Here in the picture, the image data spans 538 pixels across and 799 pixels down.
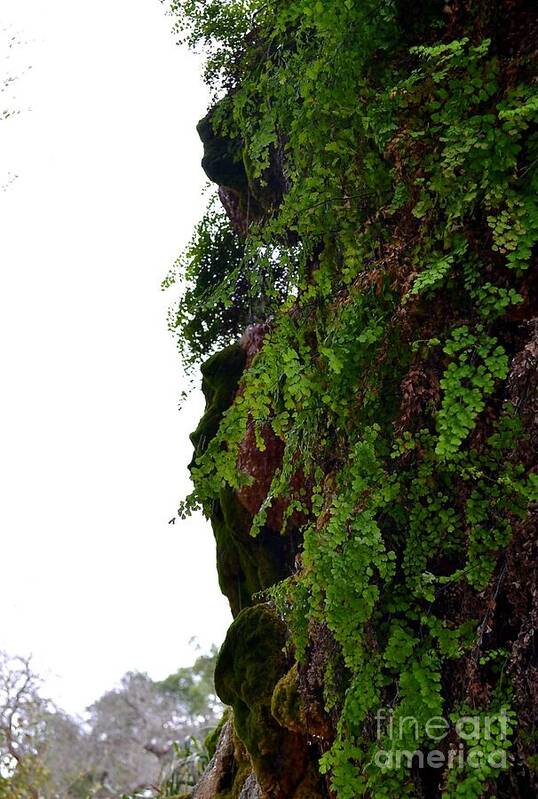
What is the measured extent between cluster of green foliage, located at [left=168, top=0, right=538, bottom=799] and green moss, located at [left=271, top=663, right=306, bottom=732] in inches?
19.0

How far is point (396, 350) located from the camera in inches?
115

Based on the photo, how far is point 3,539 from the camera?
24562mm

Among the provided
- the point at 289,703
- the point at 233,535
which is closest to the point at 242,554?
the point at 233,535

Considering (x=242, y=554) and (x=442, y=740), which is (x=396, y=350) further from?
(x=242, y=554)

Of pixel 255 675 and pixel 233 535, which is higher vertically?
pixel 233 535

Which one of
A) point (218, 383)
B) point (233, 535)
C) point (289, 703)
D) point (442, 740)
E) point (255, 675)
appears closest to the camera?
point (442, 740)

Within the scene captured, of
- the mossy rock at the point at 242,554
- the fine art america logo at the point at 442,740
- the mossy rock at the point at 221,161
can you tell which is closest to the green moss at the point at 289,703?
the fine art america logo at the point at 442,740

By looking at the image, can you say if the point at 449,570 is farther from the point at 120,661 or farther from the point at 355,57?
the point at 120,661

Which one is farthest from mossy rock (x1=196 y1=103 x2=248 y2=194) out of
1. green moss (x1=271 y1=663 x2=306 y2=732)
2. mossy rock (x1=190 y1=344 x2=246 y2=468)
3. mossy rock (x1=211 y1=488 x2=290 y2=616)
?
green moss (x1=271 y1=663 x2=306 y2=732)

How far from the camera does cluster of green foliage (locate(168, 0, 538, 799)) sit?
2.33m

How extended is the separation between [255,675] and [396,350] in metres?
2.31

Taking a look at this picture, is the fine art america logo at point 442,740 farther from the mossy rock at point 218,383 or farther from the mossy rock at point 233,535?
the mossy rock at point 218,383

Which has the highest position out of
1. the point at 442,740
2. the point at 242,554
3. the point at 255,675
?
the point at 242,554

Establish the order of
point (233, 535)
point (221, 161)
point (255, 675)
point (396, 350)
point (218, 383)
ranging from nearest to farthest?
1. point (396, 350)
2. point (255, 675)
3. point (233, 535)
4. point (218, 383)
5. point (221, 161)
